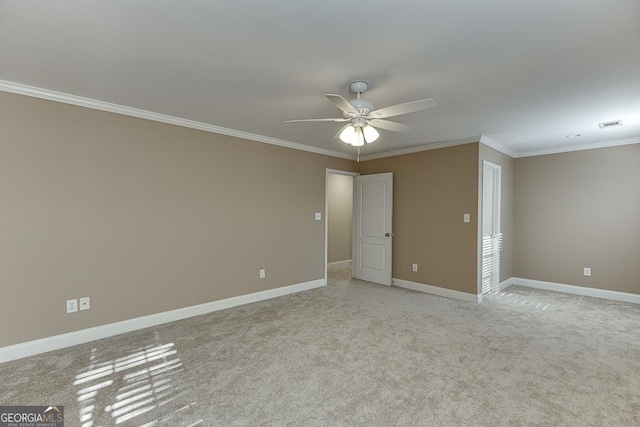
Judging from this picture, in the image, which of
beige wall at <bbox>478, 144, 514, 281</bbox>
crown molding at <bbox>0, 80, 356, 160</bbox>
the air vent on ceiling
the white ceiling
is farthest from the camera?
beige wall at <bbox>478, 144, 514, 281</bbox>

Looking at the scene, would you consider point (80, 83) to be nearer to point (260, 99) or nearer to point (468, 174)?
point (260, 99)

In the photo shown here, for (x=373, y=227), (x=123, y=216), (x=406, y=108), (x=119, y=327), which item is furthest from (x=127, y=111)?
(x=373, y=227)

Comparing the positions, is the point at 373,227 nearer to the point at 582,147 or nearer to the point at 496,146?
the point at 496,146

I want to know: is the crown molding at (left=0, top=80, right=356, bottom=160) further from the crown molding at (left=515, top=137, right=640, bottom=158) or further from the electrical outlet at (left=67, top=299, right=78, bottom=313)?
the crown molding at (left=515, top=137, right=640, bottom=158)

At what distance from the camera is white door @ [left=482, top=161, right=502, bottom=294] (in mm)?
4715

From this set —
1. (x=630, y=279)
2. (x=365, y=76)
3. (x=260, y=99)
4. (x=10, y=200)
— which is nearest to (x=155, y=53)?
(x=260, y=99)

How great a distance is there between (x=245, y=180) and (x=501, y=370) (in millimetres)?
3605

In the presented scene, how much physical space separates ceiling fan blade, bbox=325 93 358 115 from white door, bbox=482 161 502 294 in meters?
3.06

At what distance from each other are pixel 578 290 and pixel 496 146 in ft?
8.78

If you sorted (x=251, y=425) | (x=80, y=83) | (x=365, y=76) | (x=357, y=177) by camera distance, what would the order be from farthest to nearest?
(x=357, y=177)
(x=80, y=83)
(x=365, y=76)
(x=251, y=425)

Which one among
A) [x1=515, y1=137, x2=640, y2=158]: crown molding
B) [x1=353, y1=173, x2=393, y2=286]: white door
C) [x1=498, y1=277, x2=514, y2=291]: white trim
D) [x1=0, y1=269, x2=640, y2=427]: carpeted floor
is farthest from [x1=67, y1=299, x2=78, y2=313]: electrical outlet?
[x1=515, y1=137, x2=640, y2=158]: crown molding

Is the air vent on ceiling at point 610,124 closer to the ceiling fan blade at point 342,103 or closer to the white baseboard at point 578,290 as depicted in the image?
the white baseboard at point 578,290

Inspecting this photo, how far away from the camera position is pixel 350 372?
2.49 meters

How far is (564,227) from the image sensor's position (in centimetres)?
504
